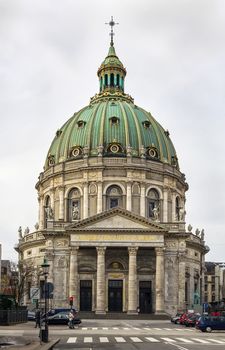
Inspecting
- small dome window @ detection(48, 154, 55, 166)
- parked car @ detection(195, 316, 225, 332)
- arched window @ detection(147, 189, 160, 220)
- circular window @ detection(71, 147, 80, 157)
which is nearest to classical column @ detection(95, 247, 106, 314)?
arched window @ detection(147, 189, 160, 220)

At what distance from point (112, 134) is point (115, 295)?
27.2 m

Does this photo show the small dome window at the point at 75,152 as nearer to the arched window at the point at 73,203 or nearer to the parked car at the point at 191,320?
the arched window at the point at 73,203

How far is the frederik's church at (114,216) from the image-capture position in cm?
8800

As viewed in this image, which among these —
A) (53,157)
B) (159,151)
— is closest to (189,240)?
(159,151)

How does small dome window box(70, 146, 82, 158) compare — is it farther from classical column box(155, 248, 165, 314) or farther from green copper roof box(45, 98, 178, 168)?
classical column box(155, 248, 165, 314)

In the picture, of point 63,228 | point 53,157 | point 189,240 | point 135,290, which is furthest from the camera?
point 53,157

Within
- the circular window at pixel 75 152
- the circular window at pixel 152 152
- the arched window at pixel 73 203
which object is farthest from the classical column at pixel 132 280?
the circular window at pixel 75 152

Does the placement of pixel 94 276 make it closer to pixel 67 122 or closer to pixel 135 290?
pixel 135 290

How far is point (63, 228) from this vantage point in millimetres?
93625

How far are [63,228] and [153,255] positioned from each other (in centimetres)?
1347

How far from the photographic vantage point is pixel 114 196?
101500 millimetres

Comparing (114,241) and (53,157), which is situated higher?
(53,157)

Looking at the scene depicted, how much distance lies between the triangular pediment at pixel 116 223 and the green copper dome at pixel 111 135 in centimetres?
1600

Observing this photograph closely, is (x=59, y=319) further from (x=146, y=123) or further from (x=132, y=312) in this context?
(x=146, y=123)
